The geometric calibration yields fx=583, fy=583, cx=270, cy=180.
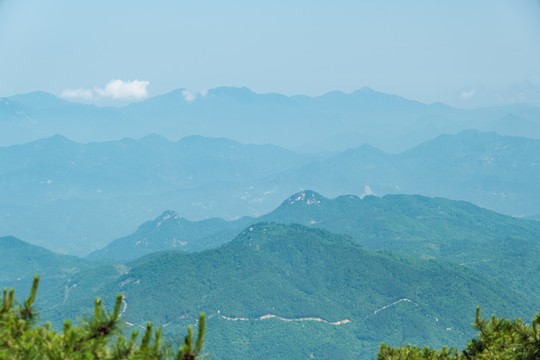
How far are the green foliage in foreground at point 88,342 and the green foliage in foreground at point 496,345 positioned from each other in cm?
1227

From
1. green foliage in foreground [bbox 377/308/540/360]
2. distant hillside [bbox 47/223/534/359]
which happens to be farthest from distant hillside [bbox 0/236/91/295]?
green foliage in foreground [bbox 377/308/540/360]

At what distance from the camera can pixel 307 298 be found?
130m

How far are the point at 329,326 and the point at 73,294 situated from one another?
68.9m

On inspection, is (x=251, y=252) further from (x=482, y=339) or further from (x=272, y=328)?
(x=482, y=339)

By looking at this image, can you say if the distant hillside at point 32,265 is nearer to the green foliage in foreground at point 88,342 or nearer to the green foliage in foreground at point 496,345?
the green foliage in foreground at point 496,345

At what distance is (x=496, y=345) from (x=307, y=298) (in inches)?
4260

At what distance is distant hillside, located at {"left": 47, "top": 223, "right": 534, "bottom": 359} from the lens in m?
114

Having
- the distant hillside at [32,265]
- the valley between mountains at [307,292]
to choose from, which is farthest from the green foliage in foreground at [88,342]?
the distant hillside at [32,265]

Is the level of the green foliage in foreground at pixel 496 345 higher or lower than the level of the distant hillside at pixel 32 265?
lower

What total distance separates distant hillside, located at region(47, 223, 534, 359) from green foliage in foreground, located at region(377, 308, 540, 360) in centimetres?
8346

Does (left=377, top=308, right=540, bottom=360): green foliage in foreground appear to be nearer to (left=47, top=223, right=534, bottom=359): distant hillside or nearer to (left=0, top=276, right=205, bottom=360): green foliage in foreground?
(left=0, top=276, right=205, bottom=360): green foliage in foreground

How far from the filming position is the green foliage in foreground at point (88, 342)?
14.1 m

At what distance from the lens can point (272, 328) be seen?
11769 cm

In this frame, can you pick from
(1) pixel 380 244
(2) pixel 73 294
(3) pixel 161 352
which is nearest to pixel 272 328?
(2) pixel 73 294
